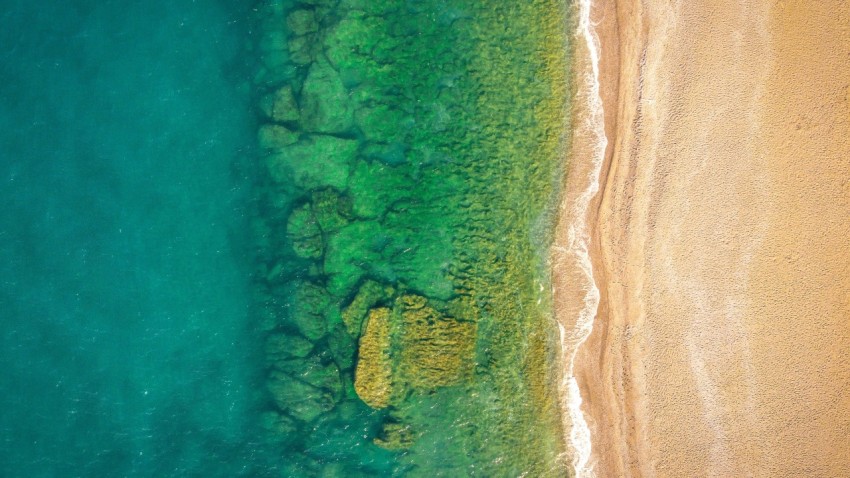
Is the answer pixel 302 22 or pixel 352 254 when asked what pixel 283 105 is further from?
pixel 352 254

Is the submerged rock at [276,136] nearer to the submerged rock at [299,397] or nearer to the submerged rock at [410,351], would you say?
the submerged rock at [410,351]

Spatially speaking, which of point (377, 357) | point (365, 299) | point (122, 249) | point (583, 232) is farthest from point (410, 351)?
point (122, 249)

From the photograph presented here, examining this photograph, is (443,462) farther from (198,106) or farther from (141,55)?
(141,55)

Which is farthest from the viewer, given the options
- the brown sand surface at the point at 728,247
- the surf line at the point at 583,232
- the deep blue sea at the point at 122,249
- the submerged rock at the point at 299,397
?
the deep blue sea at the point at 122,249

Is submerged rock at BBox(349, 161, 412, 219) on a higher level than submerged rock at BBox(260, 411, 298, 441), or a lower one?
higher

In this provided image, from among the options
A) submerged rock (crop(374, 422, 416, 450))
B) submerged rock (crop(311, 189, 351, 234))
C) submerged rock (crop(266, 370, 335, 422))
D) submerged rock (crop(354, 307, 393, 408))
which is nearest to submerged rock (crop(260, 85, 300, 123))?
submerged rock (crop(311, 189, 351, 234))

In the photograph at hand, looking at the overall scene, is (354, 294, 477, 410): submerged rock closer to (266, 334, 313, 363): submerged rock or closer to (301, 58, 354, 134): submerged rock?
(266, 334, 313, 363): submerged rock

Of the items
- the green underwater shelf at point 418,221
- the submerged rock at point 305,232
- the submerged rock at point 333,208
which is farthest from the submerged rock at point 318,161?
the submerged rock at point 305,232
